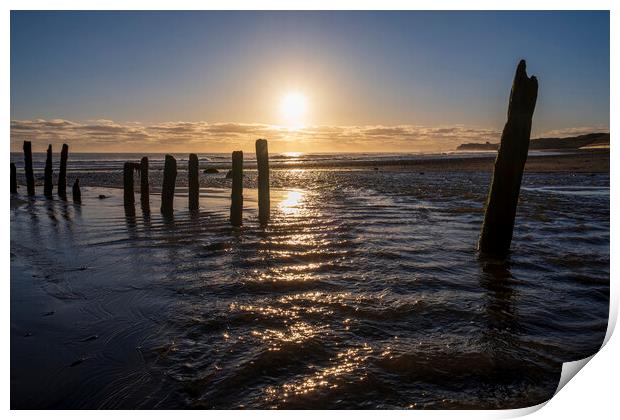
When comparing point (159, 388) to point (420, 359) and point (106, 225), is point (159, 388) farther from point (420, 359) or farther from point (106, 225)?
point (106, 225)

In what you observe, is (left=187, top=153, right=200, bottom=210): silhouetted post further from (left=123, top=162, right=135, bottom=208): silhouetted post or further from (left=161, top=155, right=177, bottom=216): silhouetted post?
(left=123, top=162, right=135, bottom=208): silhouetted post

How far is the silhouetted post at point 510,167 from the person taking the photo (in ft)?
23.9

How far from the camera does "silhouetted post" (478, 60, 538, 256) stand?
7.29m

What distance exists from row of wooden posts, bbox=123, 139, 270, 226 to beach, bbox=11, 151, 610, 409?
1.25 m

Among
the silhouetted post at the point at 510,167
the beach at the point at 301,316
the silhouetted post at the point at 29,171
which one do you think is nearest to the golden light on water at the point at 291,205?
the beach at the point at 301,316

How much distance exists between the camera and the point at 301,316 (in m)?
5.26

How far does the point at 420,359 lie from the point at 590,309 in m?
2.90

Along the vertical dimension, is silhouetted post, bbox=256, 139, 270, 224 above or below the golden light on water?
above

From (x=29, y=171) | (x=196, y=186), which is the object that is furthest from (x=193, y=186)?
(x=29, y=171)

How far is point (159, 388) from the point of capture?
3779 millimetres

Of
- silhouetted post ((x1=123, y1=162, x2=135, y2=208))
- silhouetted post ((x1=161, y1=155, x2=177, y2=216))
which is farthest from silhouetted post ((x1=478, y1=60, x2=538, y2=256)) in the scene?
silhouetted post ((x1=123, y1=162, x2=135, y2=208))

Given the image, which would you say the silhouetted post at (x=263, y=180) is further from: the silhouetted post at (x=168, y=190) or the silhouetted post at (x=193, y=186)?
the silhouetted post at (x=168, y=190)
